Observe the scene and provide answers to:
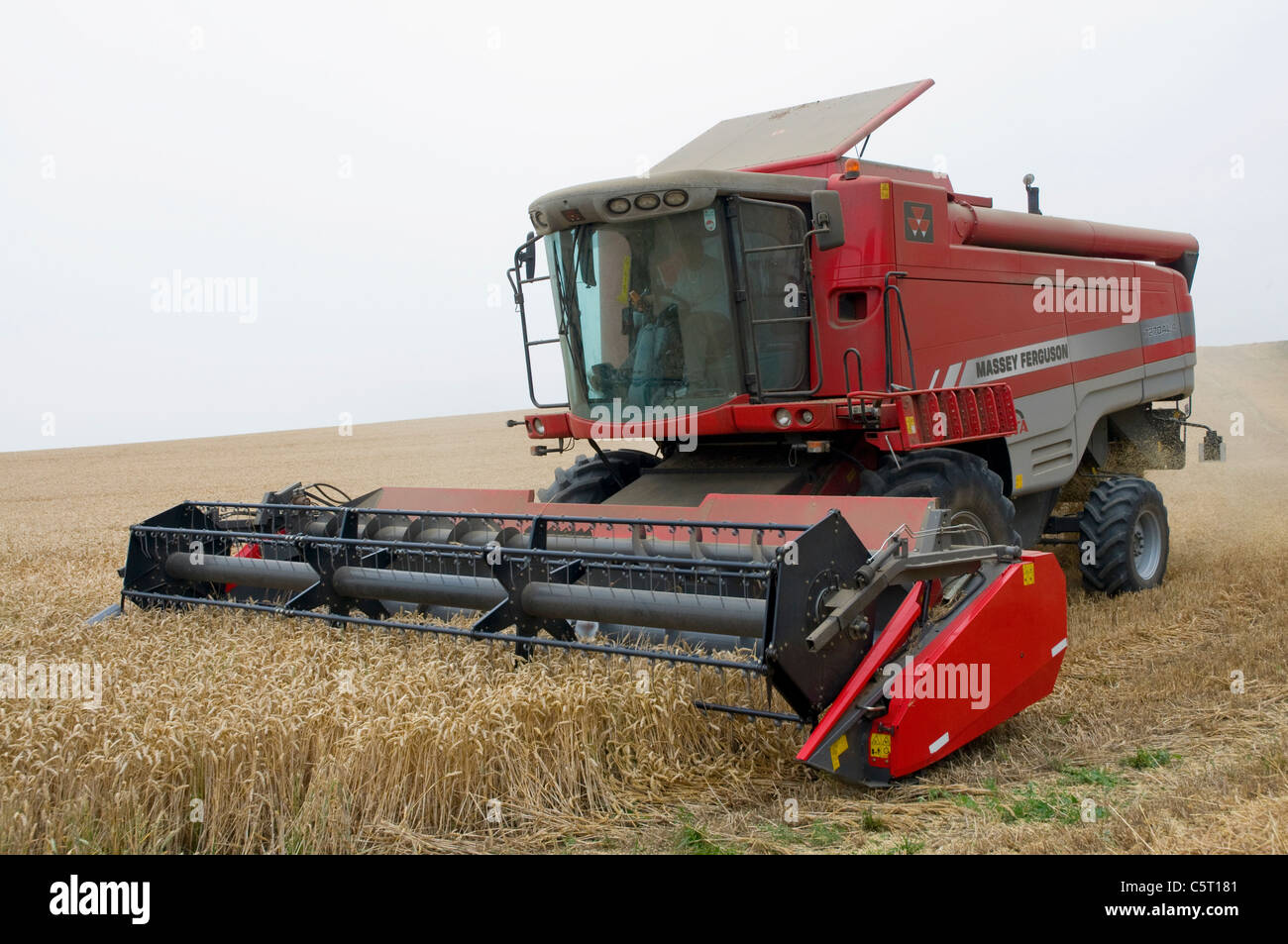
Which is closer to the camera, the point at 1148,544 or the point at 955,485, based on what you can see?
the point at 955,485

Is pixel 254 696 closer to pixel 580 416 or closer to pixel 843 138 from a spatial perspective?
pixel 580 416

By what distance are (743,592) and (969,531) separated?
1032mm

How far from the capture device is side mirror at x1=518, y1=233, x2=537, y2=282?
590 cm

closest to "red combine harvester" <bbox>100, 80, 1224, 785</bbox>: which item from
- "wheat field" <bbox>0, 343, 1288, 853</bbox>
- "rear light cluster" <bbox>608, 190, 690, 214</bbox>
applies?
"rear light cluster" <bbox>608, 190, 690, 214</bbox>

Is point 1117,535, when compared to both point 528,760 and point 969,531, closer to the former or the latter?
point 969,531

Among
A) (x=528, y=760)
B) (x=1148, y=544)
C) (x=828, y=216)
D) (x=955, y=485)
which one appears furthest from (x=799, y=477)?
(x=1148, y=544)

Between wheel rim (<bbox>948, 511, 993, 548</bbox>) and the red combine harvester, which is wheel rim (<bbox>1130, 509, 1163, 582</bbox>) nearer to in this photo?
the red combine harvester

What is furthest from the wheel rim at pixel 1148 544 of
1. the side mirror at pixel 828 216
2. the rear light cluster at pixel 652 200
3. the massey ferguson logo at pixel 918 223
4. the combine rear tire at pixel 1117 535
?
the rear light cluster at pixel 652 200

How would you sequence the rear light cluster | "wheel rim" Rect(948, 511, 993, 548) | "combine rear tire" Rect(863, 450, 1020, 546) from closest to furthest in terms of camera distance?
1. "wheel rim" Rect(948, 511, 993, 548)
2. "combine rear tire" Rect(863, 450, 1020, 546)
3. the rear light cluster

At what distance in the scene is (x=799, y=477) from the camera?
5363 millimetres

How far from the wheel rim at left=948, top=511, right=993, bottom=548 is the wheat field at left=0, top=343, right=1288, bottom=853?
0.67 m

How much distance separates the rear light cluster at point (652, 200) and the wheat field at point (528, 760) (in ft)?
7.09

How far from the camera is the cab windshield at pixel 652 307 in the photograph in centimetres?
522

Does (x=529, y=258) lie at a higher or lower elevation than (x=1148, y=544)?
higher
